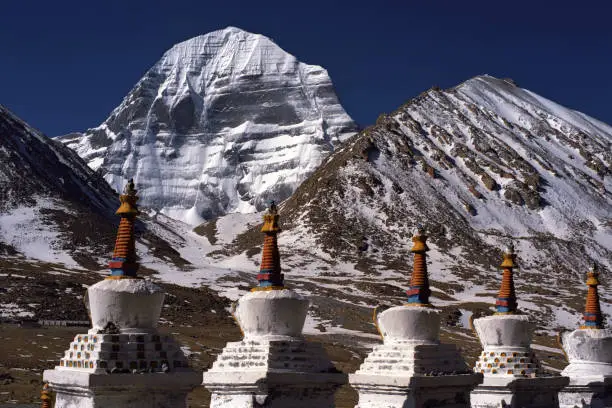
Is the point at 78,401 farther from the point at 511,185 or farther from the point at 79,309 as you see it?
the point at 511,185

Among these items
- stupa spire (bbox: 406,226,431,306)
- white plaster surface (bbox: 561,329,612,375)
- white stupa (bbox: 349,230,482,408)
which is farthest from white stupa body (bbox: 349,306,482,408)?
white plaster surface (bbox: 561,329,612,375)

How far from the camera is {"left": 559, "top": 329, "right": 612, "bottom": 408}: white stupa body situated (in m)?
18.8

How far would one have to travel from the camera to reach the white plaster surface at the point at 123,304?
1158cm

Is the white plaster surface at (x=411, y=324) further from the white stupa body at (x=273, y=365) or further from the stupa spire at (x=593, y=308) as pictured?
the stupa spire at (x=593, y=308)

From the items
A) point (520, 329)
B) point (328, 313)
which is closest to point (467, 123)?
point (328, 313)

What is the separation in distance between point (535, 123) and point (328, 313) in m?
95.4

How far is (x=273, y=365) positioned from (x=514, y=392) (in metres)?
5.42

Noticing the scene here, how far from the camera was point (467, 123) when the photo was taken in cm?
13825

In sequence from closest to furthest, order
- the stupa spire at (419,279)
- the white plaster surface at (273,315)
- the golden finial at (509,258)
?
the white plaster surface at (273,315)
the stupa spire at (419,279)
the golden finial at (509,258)

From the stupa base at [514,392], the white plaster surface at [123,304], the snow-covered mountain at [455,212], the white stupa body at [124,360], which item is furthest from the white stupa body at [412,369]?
the snow-covered mountain at [455,212]

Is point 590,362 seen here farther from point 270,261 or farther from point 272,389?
point 272,389

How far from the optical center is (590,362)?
1920 centimetres

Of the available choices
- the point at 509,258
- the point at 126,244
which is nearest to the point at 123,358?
the point at 126,244

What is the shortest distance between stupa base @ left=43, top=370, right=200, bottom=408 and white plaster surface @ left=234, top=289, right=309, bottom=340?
2.19m
